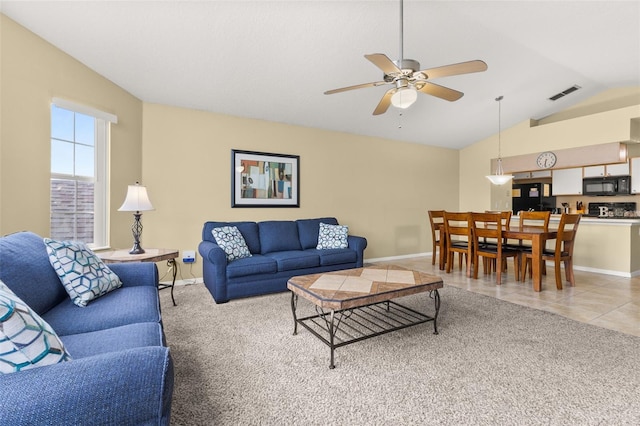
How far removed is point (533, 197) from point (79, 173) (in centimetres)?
797

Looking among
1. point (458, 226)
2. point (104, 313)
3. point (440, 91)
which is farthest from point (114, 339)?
point (458, 226)

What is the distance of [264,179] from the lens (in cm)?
462

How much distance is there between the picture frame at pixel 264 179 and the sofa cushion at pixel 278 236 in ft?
1.59

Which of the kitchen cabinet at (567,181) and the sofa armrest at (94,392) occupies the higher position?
the kitchen cabinet at (567,181)

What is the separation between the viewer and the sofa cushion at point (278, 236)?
412cm

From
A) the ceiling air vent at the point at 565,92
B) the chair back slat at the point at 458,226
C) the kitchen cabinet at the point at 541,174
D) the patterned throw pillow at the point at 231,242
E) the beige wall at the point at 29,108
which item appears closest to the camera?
the beige wall at the point at 29,108

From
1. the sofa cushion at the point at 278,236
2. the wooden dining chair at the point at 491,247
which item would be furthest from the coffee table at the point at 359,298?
the wooden dining chair at the point at 491,247

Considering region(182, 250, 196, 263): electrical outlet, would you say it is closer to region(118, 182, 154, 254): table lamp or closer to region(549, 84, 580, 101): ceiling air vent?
region(118, 182, 154, 254): table lamp

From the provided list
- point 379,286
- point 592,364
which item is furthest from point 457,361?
point 592,364

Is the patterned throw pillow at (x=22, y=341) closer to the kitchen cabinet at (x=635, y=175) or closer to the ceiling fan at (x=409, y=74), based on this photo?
the ceiling fan at (x=409, y=74)

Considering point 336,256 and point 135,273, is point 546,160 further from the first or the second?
point 135,273

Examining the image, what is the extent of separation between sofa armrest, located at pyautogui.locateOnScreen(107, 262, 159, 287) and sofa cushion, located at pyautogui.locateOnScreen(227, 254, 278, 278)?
38.8 inches

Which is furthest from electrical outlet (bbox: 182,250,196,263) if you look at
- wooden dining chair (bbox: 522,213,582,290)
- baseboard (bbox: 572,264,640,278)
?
baseboard (bbox: 572,264,640,278)

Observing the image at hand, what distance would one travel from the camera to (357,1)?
270cm
